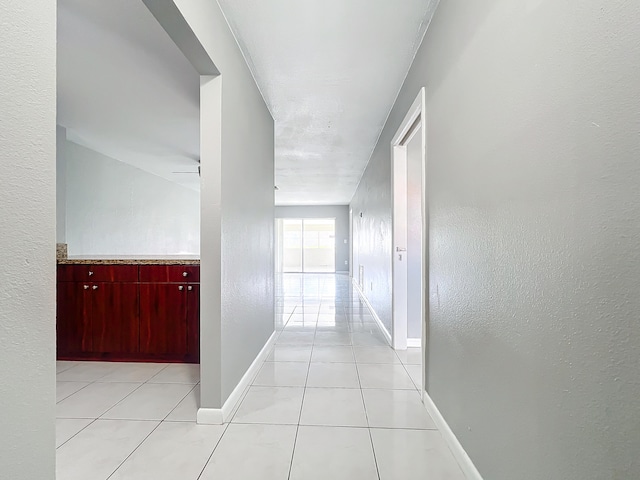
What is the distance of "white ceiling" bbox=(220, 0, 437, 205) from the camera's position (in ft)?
6.12

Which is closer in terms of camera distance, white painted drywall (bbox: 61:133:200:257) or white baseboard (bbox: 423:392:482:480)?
white baseboard (bbox: 423:392:482:480)

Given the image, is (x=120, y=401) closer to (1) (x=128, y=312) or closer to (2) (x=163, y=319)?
(2) (x=163, y=319)

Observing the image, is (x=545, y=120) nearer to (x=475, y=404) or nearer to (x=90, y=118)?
(x=475, y=404)

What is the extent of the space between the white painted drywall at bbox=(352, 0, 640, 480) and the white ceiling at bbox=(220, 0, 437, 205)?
492 mm

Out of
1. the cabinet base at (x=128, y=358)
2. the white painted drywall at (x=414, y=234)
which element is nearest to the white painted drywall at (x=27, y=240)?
the cabinet base at (x=128, y=358)

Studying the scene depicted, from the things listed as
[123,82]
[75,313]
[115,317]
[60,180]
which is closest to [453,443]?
[115,317]

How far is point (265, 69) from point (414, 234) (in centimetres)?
200

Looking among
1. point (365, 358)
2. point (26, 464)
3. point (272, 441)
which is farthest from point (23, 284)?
point (365, 358)

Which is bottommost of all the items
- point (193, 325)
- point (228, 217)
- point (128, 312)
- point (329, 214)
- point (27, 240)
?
point (193, 325)

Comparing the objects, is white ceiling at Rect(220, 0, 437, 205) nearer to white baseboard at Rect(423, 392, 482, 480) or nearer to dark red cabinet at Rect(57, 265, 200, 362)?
dark red cabinet at Rect(57, 265, 200, 362)

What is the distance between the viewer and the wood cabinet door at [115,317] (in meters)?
2.85

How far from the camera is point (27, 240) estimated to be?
69 cm

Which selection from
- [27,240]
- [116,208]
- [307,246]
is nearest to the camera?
[27,240]

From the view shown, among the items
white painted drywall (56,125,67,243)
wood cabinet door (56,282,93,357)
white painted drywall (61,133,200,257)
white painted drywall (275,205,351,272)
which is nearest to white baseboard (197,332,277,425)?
wood cabinet door (56,282,93,357)
